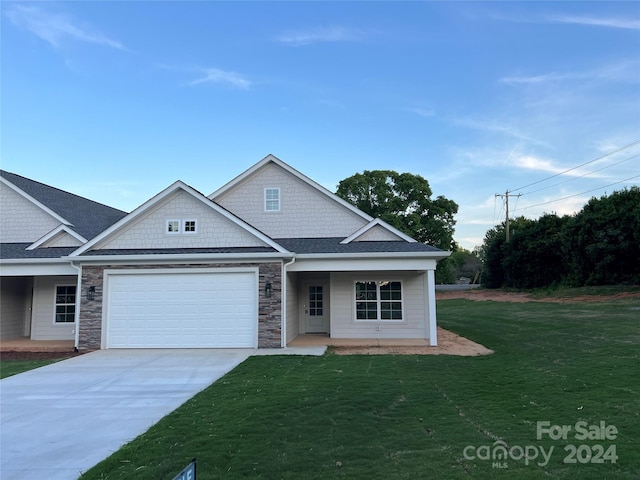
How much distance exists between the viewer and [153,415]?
6254 mm

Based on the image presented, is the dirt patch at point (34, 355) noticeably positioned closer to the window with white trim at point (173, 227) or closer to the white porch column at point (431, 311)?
the window with white trim at point (173, 227)

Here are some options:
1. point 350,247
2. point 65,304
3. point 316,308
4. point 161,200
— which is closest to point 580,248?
point 316,308

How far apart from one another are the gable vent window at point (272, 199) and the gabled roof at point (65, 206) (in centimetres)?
668

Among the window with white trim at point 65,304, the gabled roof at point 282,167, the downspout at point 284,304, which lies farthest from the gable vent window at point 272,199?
the window with white trim at point 65,304

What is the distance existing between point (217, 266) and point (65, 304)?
6828 millimetres

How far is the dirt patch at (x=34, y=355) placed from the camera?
1158cm

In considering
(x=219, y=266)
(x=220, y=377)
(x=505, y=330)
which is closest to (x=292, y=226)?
(x=219, y=266)

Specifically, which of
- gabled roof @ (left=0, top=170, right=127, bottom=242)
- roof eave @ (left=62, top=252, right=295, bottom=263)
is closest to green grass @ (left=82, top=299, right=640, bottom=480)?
roof eave @ (left=62, top=252, right=295, bottom=263)

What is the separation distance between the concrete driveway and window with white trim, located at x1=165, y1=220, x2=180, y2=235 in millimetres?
3690

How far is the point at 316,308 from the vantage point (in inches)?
621

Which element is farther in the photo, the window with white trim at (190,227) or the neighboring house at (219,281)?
the window with white trim at (190,227)

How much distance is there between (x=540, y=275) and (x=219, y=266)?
34.9 meters

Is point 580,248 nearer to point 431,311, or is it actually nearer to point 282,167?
point 431,311

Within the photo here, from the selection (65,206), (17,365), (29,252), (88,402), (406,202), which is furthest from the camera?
(406,202)
